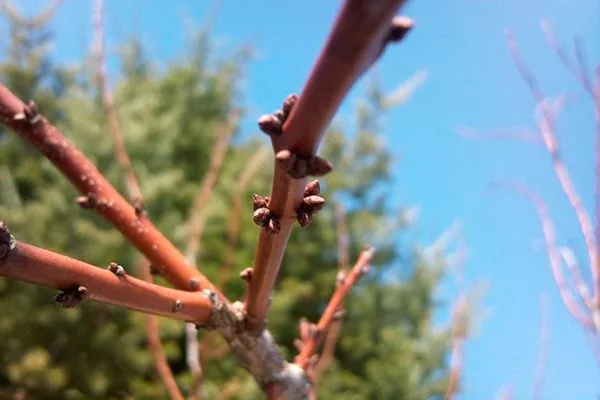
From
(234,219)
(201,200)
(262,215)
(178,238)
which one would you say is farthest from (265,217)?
(178,238)

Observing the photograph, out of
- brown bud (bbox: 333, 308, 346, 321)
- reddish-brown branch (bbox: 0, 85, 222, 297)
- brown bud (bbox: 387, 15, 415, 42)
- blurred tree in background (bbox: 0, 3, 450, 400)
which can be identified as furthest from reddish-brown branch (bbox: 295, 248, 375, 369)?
blurred tree in background (bbox: 0, 3, 450, 400)

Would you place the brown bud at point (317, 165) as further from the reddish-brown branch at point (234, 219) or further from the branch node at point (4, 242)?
the reddish-brown branch at point (234, 219)

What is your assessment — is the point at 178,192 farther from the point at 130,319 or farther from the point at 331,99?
the point at 331,99

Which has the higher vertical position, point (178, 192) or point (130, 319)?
point (178, 192)

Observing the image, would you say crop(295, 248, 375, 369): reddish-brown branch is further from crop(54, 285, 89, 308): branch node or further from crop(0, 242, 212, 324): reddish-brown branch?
crop(54, 285, 89, 308): branch node

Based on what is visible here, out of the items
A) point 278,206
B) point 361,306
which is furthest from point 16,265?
point 361,306

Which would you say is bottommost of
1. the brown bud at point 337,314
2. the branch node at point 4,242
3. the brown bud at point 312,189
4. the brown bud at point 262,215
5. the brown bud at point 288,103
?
the brown bud at point 337,314

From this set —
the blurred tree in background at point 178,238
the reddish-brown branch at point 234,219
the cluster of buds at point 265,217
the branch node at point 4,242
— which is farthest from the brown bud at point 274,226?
the blurred tree in background at point 178,238
